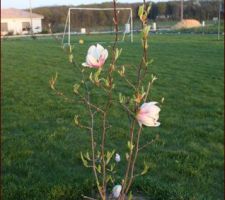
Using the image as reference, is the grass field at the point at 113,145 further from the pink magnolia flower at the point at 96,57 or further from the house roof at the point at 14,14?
the house roof at the point at 14,14

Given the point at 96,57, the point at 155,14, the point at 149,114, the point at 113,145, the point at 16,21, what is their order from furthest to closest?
the point at 16,21, the point at 155,14, the point at 113,145, the point at 96,57, the point at 149,114

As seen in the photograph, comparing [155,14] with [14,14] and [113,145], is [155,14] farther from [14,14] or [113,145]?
[113,145]

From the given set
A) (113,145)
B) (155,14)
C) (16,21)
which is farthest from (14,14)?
(113,145)

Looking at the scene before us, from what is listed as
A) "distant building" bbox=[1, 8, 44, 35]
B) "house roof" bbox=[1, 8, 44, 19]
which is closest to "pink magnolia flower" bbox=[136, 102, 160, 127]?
"distant building" bbox=[1, 8, 44, 35]

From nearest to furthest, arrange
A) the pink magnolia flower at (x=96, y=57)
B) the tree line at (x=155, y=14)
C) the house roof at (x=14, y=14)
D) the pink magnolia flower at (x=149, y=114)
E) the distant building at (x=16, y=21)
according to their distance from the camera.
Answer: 1. the pink magnolia flower at (x=149, y=114)
2. the pink magnolia flower at (x=96, y=57)
3. the tree line at (x=155, y=14)
4. the distant building at (x=16, y=21)
5. the house roof at (x=14, y=14)

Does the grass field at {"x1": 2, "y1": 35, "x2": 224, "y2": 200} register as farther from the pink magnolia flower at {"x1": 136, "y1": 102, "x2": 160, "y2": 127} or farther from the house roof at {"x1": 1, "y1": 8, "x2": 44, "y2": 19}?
the house roof at {"x1": 1, "y1": 8, "x2": 44, "y2": 19}

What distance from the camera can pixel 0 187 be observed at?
4465 mm

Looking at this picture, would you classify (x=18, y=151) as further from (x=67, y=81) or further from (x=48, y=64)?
(x=48, y=64)

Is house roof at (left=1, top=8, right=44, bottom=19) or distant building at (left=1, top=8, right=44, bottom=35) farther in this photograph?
house roof at (left=1, top=8, right=44, bottom=19)

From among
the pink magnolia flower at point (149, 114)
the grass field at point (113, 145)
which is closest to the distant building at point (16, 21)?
the grass field at point (113, 145)

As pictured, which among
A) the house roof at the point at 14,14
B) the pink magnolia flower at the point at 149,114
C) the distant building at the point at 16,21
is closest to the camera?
the pink magnolia flower at the point at 149,114

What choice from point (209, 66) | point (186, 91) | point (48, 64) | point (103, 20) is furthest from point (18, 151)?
point (103, 20)

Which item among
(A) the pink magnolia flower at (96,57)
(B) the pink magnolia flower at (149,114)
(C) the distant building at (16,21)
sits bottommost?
(C) the distant building at (16,21)

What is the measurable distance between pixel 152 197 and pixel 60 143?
2.23m
